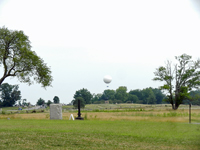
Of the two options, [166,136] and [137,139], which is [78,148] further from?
[166,136]

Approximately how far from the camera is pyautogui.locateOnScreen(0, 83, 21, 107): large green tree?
108m

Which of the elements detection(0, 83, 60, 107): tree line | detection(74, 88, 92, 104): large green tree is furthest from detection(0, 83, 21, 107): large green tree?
detection(74, 88, 92, 104): large green tree

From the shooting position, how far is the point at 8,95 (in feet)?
361

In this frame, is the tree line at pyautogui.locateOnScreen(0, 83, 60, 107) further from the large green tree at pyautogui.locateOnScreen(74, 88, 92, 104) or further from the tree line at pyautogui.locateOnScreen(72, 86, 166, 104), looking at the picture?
the tree line at pyautogui.locateOnScreen(72, 86, 166, 104)

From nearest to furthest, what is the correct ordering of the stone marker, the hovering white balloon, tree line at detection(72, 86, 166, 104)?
the stone marker < the hovering white balloon < tree line at detection(72, 86, 166, 104)

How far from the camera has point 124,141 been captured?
40.9 ft

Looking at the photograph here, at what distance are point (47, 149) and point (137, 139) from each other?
4482mm

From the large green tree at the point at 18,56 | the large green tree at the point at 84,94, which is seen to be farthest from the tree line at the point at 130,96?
the large green tree at the point at 18,56

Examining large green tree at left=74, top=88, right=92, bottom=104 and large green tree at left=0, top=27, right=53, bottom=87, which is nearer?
large green tree at left=0, top=27, right=53, bottom=87

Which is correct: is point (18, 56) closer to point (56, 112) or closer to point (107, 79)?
point (56, 112)

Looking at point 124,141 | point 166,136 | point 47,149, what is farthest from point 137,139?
point 47,149

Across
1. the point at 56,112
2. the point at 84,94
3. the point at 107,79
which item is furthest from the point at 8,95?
the point at 56,112

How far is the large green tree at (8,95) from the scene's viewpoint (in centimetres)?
10838

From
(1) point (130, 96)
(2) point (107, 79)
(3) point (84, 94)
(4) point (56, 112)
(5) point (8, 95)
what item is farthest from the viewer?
(1) point (130, 96)
